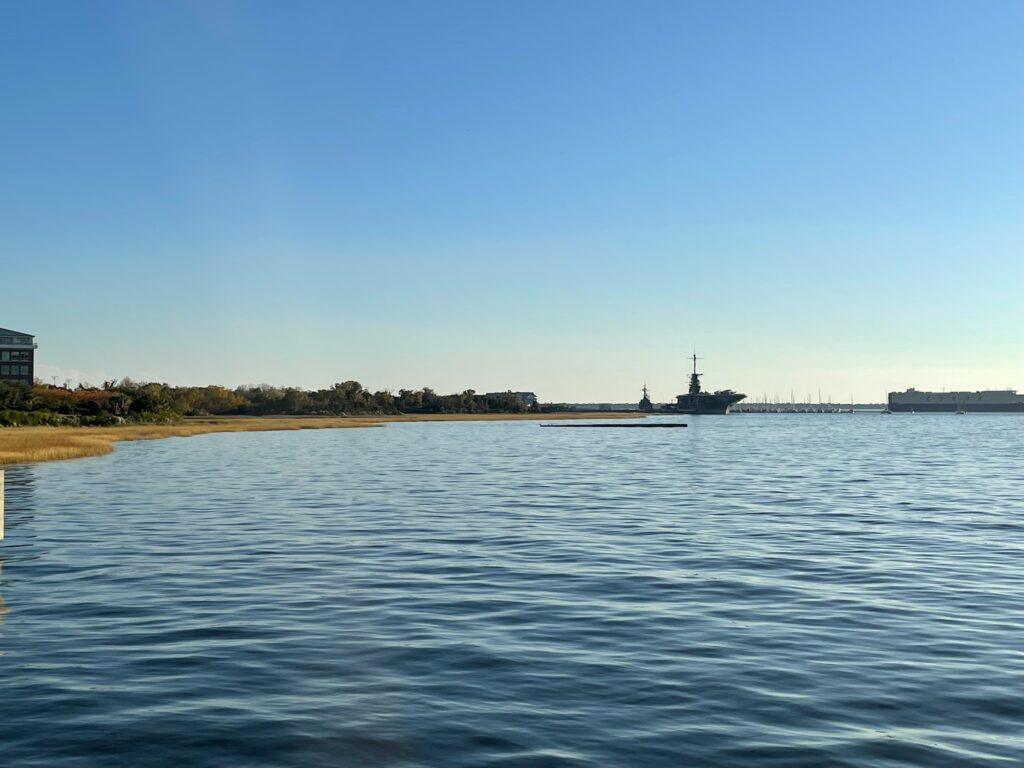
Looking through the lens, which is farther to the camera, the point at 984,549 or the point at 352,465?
the point at 352,465

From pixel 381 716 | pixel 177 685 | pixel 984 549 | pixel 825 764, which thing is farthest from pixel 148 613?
pixel 984 549

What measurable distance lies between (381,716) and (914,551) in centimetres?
2206

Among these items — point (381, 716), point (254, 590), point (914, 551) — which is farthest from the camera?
point (914, 551)

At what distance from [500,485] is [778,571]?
107ft

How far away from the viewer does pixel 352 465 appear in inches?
3051

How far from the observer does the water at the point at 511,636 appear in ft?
41.9

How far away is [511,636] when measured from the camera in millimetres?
18812

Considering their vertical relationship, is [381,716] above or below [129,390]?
below

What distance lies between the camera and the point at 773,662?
16750 mm

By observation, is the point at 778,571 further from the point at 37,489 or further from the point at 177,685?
the point at 37,489

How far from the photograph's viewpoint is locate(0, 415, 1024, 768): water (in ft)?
41.9

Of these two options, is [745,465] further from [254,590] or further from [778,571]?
[254,590]

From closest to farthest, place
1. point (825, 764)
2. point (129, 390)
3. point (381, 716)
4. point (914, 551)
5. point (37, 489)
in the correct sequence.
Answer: point (825, 764), point (381, 716), point (914, 551), point (37, 489), point (129, 390)

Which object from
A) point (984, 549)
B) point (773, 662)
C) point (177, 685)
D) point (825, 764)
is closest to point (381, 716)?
point (177, 685)
